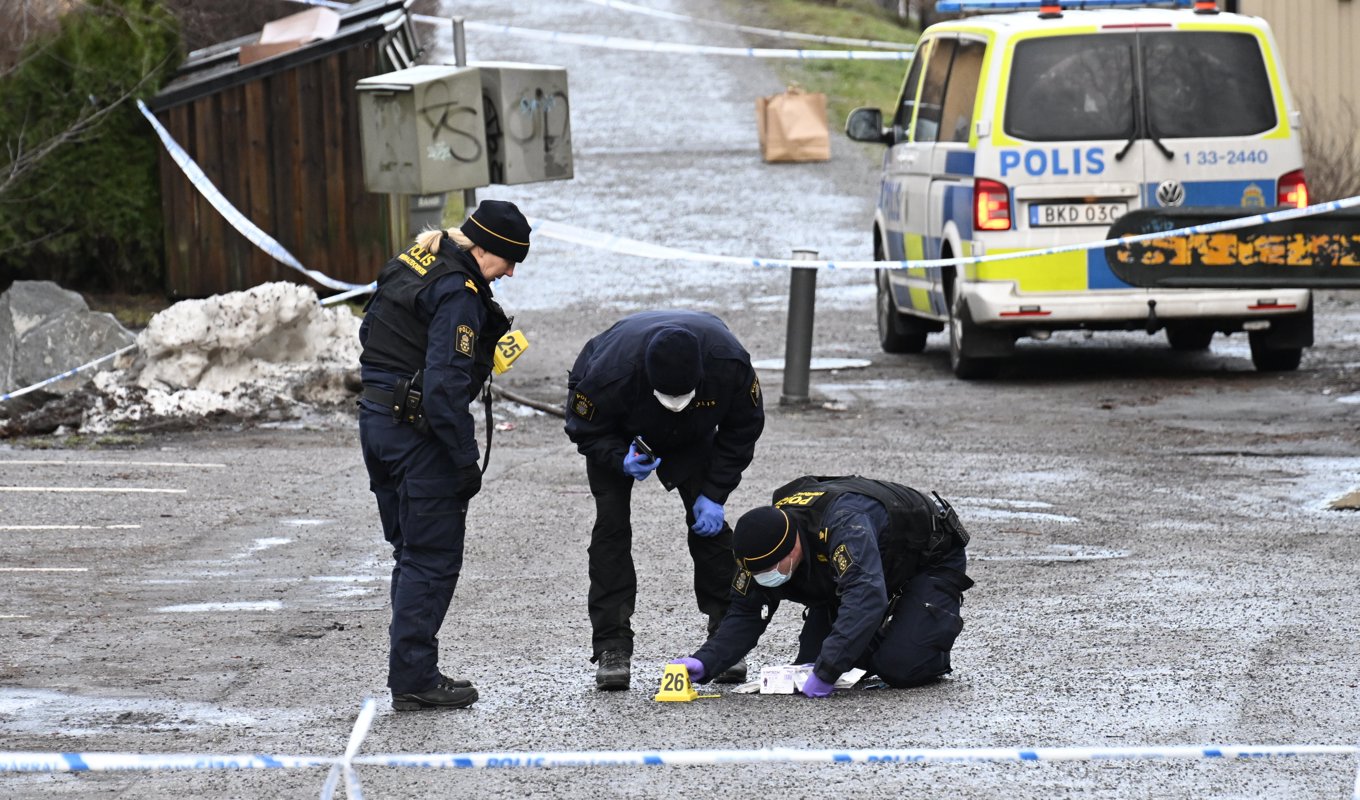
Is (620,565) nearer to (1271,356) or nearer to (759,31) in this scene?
(1271,356)

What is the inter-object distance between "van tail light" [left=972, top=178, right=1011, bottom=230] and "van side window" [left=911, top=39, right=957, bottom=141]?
43.8 inches

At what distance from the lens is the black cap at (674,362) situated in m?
5.96

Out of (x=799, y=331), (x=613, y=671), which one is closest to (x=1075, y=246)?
(x=799, y=331)

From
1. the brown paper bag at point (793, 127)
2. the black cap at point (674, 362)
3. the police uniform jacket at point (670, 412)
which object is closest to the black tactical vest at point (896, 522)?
the police uniform jacket at point (670, 412)

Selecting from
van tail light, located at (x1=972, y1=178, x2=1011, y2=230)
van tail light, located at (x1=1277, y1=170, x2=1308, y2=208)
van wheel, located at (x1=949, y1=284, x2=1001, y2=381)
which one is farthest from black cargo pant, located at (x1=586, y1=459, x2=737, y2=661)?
van tail light, located at (x1=1277, y1=170, x2=1308, y2=208)

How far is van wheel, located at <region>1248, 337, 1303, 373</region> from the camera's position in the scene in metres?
13.0

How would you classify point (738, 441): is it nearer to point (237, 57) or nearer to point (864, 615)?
point (864, 615)

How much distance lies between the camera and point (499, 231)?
5871mm

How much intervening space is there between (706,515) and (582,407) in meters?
0.52

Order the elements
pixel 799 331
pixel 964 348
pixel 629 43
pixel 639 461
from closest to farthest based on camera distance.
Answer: pixel 639 461 → pixel 799 331 → pixel 964 348 → pixel 629 43

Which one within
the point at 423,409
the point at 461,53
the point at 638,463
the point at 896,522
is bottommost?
the point at 896,522

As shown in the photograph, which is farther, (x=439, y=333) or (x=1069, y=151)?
(x=1069, y=151)

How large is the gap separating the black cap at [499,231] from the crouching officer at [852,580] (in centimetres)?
104

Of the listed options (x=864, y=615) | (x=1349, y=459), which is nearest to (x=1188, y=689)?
(x=864, y=615)
